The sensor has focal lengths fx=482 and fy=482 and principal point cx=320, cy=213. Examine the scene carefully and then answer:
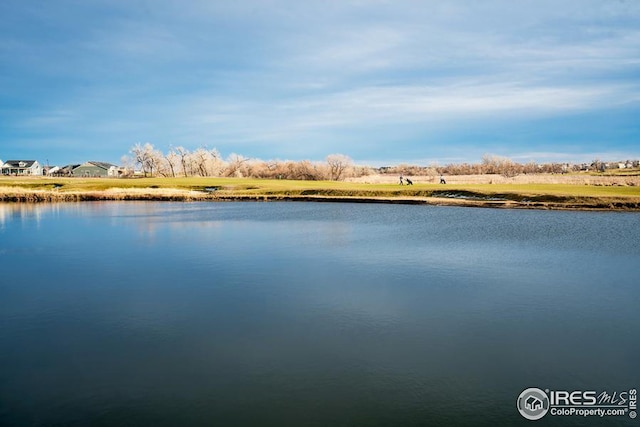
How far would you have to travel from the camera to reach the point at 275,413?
8633mm

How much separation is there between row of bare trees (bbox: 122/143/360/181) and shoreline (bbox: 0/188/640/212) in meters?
70.6

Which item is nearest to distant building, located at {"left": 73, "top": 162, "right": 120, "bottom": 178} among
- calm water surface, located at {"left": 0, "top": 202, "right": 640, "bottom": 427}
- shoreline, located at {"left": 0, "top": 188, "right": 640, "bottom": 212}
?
shoreline, located at {"left": 0, "top": 188, "right": 640, "bottom": 212}

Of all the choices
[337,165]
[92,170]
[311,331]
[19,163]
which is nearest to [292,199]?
[311,331]

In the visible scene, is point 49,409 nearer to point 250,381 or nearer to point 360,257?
point 250,381

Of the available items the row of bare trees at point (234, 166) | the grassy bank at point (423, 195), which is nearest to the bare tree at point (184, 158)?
the row of bare trees at point (234, 166)

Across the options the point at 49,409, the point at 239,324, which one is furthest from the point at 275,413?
the point at 239,324

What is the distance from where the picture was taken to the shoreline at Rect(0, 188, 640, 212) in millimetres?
47750

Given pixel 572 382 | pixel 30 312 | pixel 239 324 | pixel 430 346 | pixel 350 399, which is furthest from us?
pixel 30 312

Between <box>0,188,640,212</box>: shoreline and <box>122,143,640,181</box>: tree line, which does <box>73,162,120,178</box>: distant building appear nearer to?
<box>122,143,640,181</box>: tree line

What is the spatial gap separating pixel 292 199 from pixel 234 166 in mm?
99143

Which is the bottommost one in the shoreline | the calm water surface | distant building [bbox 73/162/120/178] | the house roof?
the calm water surface

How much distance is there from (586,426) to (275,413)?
5442 millimetres

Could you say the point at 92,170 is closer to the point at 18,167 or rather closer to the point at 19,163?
the point at 18,167

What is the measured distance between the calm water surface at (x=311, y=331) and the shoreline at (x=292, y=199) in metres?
21.6
